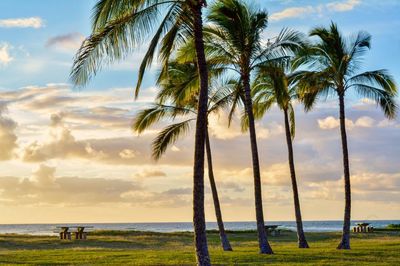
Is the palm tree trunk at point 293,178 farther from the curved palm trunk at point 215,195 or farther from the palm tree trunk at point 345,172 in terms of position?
the curved palm trunk at point 215,195

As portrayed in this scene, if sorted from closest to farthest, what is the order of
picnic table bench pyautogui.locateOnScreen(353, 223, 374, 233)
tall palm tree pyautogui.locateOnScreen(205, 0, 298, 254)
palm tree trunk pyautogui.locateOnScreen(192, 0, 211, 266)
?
palm tree trunk pyautogui.locateOnScreen(192, 0, 211, 266) < tall palm tree pyautogui.locateOnScreen(205, 0, 298, 254) < picnic table bench pyautogui.locateOnScreen(353, 223, 374, 233)

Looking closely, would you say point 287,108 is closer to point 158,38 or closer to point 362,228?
point 158,38

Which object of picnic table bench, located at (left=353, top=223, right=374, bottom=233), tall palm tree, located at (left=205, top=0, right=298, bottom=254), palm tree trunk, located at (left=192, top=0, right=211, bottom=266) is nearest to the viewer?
palm tree trunk, located at (left=192, top=0, right=211, bottom=266)

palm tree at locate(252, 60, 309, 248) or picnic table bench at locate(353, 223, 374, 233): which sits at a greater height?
palm tree at locate(252, 60, 309, 248)

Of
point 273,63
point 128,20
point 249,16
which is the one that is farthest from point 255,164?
point 128,20

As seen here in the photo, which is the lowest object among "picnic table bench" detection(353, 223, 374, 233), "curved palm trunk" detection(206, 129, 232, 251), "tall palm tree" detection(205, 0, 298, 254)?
"picnic table bench" detection(353, 223, 374, 233)

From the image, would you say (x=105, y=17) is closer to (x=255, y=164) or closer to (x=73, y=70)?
(x=73, y=70)

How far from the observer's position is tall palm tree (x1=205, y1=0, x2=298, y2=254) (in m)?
26.0

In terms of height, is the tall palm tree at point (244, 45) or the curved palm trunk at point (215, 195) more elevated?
the tall palm tree at point (244, 45)

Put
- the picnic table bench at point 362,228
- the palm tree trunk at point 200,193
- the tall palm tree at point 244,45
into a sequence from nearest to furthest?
the palm tree trunk at point 200,193 → the tall palm tree at point 244,45 → the picnic table bench at point 362,228

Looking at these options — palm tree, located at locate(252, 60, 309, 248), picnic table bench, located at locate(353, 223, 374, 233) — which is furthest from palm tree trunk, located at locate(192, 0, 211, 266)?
picnic table bench, located at locate(353, 223, 374, 233)

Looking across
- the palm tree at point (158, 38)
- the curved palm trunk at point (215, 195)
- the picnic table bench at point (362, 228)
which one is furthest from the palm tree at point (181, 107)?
the picnic table bench at point (362, 228)

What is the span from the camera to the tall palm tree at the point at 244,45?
85.5 ft

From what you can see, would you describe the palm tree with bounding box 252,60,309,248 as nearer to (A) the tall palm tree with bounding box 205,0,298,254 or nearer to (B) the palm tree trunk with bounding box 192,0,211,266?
(A) the tall palm tree with bounding box 205,0,298,254
